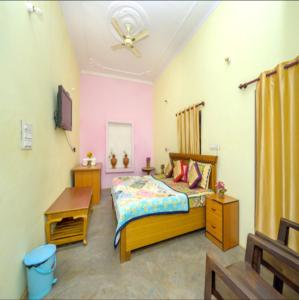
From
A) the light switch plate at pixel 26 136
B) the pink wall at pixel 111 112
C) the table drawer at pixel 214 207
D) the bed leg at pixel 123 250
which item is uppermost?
the pink wall at pixel 111 112

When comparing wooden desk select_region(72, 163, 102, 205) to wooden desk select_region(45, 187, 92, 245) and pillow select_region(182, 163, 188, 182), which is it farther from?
pillow select_region(182, 163, 188, 182)

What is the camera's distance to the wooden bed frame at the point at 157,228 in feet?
5.47

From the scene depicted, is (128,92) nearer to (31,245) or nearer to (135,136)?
(135,136)

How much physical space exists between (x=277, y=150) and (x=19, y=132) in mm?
2468

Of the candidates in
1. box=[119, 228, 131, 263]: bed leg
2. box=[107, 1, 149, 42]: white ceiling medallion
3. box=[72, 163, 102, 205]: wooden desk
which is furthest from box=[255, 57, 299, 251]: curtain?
box=[72, 163, 102, 205]: wooden desk

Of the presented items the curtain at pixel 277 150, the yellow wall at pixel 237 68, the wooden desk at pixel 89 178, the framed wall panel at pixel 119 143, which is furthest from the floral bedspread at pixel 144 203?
the framed wall panel at pixel 119 143

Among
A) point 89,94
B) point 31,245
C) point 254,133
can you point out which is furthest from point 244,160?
point 89,94

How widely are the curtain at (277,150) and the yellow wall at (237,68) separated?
0.59 feet

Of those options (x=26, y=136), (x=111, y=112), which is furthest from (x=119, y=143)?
(x=26, y=136)

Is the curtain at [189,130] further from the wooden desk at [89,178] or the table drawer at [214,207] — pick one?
the wooden desk at [89,178]

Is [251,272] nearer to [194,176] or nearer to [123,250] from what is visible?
[123,250]

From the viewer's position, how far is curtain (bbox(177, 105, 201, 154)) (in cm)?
273

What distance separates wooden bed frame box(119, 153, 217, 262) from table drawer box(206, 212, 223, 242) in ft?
0.48

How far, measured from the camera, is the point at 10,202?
109 cm
